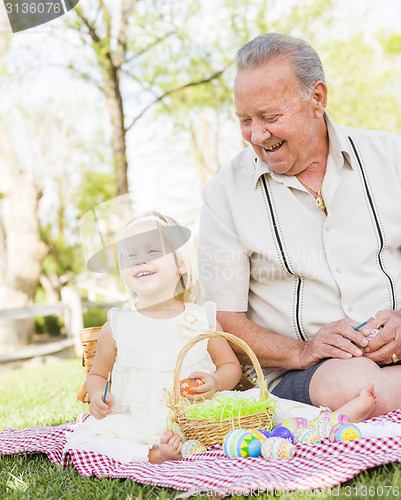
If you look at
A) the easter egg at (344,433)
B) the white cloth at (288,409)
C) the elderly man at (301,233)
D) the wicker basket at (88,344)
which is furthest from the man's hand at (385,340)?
the wicker basket at (88,344)

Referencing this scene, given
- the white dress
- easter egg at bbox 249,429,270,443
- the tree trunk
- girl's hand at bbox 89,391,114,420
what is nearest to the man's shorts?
the white dress

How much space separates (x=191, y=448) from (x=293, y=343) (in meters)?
0.74

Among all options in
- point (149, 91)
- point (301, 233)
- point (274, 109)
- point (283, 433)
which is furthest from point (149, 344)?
point (149, 91)

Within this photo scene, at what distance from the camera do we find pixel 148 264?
2.67m

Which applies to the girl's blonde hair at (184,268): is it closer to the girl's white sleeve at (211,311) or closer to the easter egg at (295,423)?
the girl's white sleeve at (211,311)

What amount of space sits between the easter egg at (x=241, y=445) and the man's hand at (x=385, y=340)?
2.28 feet

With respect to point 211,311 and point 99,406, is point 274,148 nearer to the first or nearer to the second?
point 211,311

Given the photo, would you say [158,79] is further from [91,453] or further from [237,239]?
[91,453]

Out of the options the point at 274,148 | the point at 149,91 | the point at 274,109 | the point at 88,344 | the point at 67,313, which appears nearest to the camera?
the point at 274,109

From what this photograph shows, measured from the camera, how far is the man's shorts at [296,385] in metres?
2.57

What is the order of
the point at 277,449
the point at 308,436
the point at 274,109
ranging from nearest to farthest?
1. the point at 277,449
2. the point at 308,436
3. the point at 274,109

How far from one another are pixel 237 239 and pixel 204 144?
14087 mm

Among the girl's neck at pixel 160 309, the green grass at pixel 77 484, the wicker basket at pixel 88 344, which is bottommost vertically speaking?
the green grass at pixel 77 484

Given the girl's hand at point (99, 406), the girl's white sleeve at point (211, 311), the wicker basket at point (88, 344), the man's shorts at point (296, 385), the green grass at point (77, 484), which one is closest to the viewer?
the green grass at point (77, 484)
